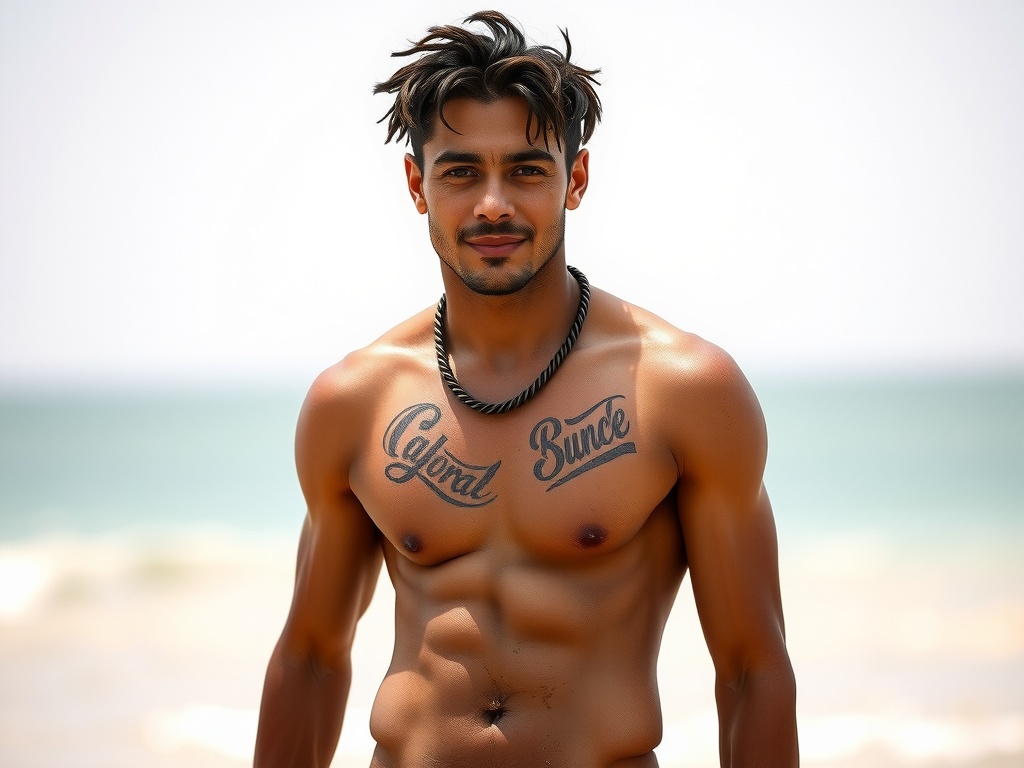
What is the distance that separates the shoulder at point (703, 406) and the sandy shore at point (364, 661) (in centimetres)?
460

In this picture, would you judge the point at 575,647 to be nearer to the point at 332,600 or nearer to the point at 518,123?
the point at 332,600

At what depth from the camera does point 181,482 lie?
71.6 ft

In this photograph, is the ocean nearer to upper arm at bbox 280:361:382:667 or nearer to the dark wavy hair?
upper arm at bbox 280:361:382:667

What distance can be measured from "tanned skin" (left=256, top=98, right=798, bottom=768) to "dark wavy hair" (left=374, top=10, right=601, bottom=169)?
0.04 m

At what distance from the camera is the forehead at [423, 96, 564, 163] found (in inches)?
103

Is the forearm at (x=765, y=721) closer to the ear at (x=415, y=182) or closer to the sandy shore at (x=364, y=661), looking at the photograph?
the ear at (x=415, y=182)

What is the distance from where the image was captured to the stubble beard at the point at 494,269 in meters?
2.62

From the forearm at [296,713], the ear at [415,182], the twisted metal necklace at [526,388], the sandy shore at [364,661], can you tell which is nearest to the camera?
the twisted metal necklace at [526,388]

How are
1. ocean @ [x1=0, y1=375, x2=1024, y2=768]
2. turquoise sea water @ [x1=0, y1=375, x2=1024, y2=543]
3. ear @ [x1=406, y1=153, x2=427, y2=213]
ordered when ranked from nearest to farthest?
1. ear @ [x1=406, y1=153, x2=427, y2=213]
2. ocean @ [x1=0, y1=375, x2=1024, y2=768]
3. turquoise sea water @ [x1=0, y1=375, x2=1024, y2=543]

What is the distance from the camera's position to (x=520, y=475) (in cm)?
264

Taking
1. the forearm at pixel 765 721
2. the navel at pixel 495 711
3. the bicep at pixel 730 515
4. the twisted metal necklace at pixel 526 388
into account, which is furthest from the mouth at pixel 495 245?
the forearm at pixel 765 721

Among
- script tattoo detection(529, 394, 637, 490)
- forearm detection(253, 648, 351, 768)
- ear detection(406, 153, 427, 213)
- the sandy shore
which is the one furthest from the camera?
the sandy shore

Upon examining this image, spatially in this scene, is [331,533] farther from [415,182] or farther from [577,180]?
[577,180]

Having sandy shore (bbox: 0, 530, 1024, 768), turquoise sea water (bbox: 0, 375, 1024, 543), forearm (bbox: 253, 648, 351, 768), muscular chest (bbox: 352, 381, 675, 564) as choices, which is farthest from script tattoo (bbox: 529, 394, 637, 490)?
turquoise sea water (bbox: 0, 375, 1024, 543)
